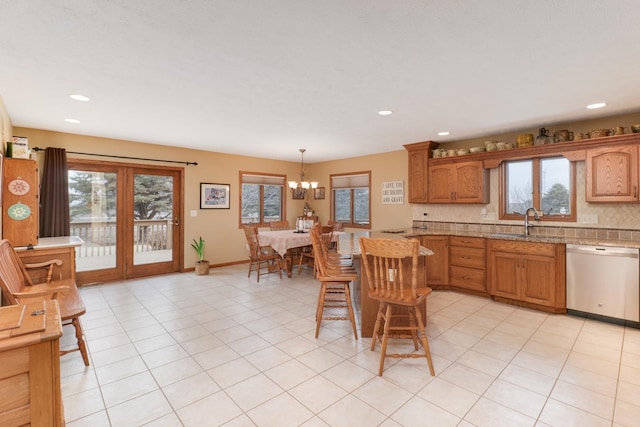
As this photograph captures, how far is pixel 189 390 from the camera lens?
216cm

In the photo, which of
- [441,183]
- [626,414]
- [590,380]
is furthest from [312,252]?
[626,414]

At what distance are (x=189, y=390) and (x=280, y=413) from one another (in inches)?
28.3

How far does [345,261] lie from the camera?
12.0ft

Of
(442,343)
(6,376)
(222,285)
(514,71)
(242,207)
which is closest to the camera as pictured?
(6,376)

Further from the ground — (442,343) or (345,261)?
(345,261)

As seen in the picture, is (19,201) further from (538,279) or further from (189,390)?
(538,279)

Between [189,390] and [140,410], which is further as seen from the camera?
[189,390]

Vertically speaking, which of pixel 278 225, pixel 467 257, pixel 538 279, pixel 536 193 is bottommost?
pixel 538 279

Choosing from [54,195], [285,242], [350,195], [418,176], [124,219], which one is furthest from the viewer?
[350,195]

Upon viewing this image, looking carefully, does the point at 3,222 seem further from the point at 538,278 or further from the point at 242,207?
the point at 538,278

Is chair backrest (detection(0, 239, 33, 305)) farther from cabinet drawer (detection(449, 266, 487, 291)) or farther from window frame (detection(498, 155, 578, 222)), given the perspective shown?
window frame (detection(498, 155, 578, 222))

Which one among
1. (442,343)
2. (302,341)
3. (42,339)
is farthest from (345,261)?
(42,339)

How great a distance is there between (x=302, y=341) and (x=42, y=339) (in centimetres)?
208

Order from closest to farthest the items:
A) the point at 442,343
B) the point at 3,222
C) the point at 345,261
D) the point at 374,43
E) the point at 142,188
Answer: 1. the point at 374,43
2. the point at 442,343
3. the point at 3,222
4. the point at 345,261
5. the point at 142,188
